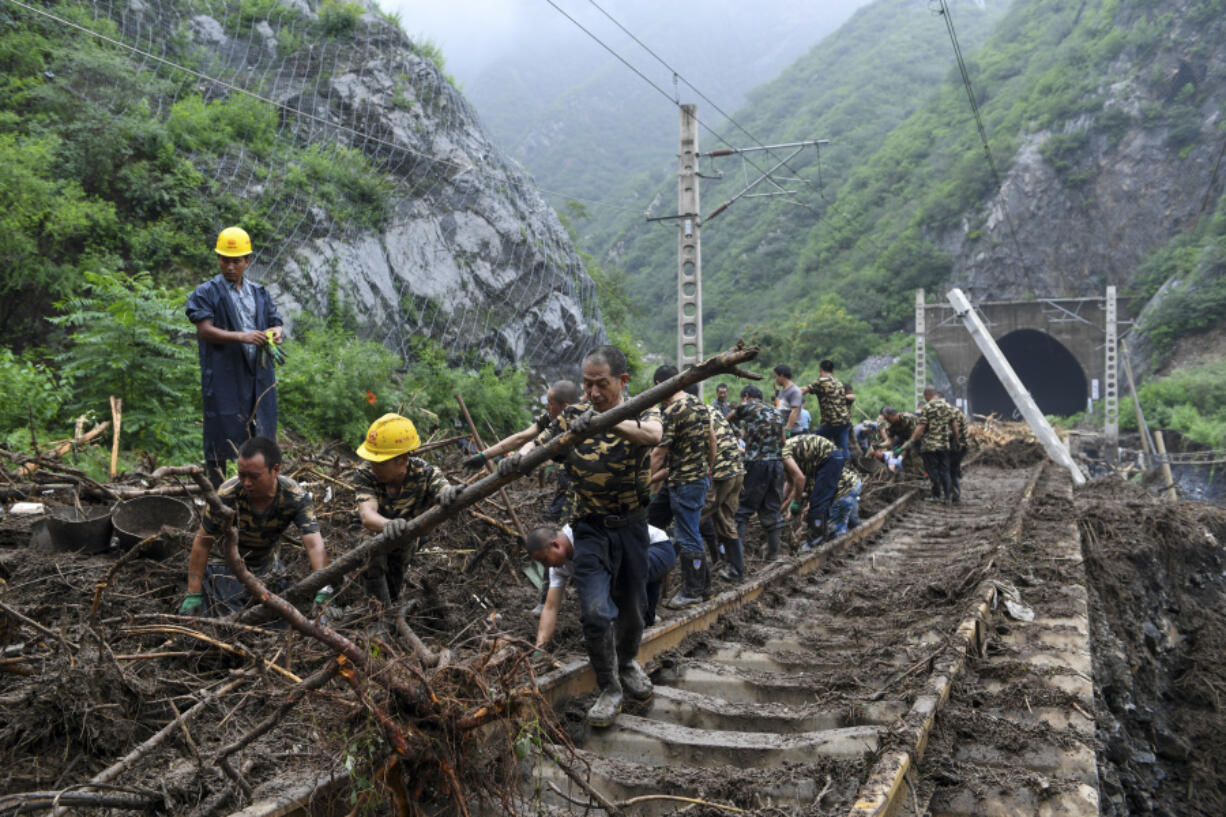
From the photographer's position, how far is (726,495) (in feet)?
25.3

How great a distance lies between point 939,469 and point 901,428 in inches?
42.3

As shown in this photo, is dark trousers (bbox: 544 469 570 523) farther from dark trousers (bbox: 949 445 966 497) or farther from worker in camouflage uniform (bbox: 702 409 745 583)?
dark trousers (bbox: 949 445 966 497)

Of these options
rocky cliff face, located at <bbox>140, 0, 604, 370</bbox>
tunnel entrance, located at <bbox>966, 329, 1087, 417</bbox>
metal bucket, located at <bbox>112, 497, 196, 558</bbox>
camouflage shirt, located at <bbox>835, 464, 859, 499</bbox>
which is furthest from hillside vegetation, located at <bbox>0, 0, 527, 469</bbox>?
tunnel entrance, located at <bbox>966, 329, 1087, 417</bbox>

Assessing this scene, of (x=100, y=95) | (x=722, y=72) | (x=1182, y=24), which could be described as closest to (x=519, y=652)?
(x=100, y=95)

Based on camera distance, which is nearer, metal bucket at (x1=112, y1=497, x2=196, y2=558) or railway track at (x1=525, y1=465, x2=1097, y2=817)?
railway track at (x1=525, y1=465, x2=1097, y2=817)

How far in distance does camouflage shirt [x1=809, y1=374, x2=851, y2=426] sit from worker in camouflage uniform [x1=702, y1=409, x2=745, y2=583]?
3496 millimetres

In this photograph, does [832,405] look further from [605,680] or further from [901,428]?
[605,680]

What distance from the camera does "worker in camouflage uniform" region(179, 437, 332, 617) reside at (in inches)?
182

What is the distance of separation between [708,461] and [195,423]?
228 inches

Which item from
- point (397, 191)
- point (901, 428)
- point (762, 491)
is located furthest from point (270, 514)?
point (397, 191)

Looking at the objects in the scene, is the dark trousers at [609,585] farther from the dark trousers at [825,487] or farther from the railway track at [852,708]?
the dark trousers at [825,487]

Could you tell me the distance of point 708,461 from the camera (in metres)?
6.77

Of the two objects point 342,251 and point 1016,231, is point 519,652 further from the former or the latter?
point 1016,231

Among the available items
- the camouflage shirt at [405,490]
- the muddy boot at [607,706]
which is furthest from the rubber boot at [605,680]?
the camouflage shirt at [405,490]
